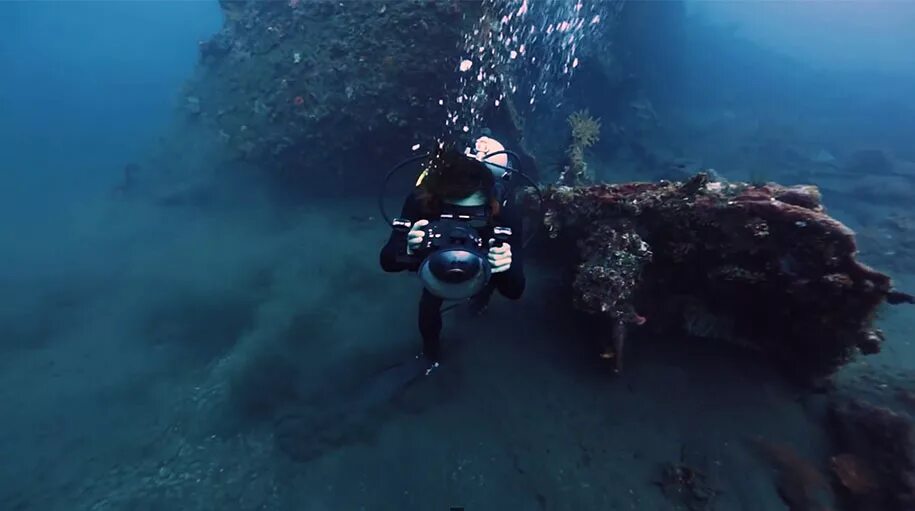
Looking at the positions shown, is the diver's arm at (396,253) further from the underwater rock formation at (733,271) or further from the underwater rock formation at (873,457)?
the underwater rock formation at (873,457)

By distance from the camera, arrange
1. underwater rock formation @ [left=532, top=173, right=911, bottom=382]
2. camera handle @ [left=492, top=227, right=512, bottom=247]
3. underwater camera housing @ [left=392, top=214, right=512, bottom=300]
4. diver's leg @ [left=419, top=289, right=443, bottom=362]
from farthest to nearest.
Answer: diver's leg @ [left=419, top=289, right=443, bottom=362]
underwater rock formation @ [left=532, top=173, right=911, bottom=382]
camera handle @ [left=492, top=227, right=512, bottom=247]
underwater camera housing @ [left=392, top=214, right=512, bottom=300]

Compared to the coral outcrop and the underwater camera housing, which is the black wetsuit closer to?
the underwater camera housing

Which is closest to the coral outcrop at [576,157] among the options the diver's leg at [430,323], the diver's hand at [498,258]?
the diver's leg at [430,323]

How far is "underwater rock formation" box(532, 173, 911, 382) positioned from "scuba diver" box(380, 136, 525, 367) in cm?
148

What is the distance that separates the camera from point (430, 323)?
4992mm

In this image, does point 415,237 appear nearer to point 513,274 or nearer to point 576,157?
point 513,274

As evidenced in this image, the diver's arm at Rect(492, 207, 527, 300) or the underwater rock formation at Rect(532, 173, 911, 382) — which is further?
the underwater rock formation at Rect(532, 173, 911, 382)

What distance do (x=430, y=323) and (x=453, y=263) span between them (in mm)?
1956

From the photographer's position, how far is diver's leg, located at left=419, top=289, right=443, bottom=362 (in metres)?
4.80

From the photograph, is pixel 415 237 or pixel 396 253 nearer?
pixel 415 237

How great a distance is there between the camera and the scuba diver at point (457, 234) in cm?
322

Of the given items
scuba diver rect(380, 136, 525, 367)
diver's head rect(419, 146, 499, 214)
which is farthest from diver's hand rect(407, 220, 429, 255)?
diver's head rect(419, 146, 499, 214)

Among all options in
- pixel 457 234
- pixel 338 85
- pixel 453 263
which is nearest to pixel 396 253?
pixel 457 234

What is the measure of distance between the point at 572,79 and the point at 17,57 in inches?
1528
